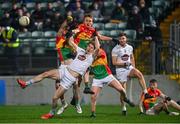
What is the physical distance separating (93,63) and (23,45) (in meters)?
7.36

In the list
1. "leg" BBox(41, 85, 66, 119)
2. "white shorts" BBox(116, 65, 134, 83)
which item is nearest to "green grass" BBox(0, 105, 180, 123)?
"leg" BBox(41, 85, 66, 119)

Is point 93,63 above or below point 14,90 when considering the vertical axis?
above

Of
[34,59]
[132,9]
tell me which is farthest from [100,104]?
[132,9]

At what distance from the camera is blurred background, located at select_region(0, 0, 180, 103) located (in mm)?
28297

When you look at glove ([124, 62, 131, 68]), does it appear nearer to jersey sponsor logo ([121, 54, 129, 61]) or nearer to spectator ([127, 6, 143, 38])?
jersey sponsor logo ([121, 54, 129, 61])

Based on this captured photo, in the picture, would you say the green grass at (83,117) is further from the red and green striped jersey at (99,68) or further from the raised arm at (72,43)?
the raised arm at (72,43)

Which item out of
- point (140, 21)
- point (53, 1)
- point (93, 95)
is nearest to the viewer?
point (93, 95)

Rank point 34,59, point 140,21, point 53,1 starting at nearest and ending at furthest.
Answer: point 34,59, point 140,21, point 53,1

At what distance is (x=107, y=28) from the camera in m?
31.4

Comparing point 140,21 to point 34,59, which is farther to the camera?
point 140,21

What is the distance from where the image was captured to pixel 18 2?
34.4 metres

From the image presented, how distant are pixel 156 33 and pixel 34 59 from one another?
4601mm

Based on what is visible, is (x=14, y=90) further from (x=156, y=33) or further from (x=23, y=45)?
(x=156, y=33)

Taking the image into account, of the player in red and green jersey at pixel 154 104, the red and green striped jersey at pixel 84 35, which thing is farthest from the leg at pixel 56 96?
the player in red and green jersey at pixel 154 104
